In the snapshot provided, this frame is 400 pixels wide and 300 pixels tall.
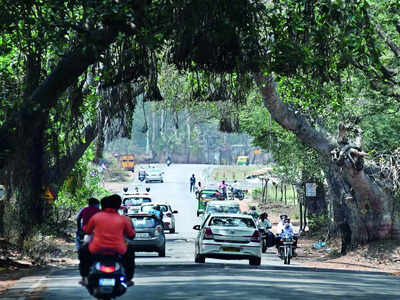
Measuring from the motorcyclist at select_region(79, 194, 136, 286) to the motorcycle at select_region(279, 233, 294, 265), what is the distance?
19.0 metres

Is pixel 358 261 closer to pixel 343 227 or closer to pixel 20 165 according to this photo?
pixel 343 227

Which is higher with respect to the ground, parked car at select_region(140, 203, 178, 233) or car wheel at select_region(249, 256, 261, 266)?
parked car at select_region(140, 203, 178, 233)

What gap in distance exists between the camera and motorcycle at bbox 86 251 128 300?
435 inches

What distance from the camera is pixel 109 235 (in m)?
11.5

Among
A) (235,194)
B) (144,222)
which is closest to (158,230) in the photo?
(144,222)

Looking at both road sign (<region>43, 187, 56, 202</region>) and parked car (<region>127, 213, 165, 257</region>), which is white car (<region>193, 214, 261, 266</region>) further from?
road sign (<region>43, 187, 56, 202</region>)

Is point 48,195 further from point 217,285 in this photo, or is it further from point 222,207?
point 217,285

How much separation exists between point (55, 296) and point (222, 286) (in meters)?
3.02

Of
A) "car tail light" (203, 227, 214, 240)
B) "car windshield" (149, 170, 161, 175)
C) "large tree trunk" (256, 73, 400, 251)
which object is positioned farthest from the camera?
"car windshield" (149, 170, 161, 175)

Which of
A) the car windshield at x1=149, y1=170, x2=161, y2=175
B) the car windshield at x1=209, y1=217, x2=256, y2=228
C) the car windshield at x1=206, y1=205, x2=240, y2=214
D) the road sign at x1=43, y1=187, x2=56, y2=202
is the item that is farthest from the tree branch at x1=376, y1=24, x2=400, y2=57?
the car windshield at x1=149, y1=170, x2=161, y2=175

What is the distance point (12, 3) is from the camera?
18.9m

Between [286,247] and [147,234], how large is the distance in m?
4.73

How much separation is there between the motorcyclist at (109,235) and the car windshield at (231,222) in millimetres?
13434

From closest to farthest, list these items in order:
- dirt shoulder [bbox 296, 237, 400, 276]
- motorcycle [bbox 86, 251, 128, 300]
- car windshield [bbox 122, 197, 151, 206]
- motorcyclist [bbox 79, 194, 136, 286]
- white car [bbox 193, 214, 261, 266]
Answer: motorcycle [bbox 86, 251, 128, 300], motorcyclist [bbox 79, 194, 136, 286], white car [bbox 193, 214, 261, 266], dirt shoulder [bbox 296, 237, 400, 276], car windshield [bbox 122, 197, 151, 206]
